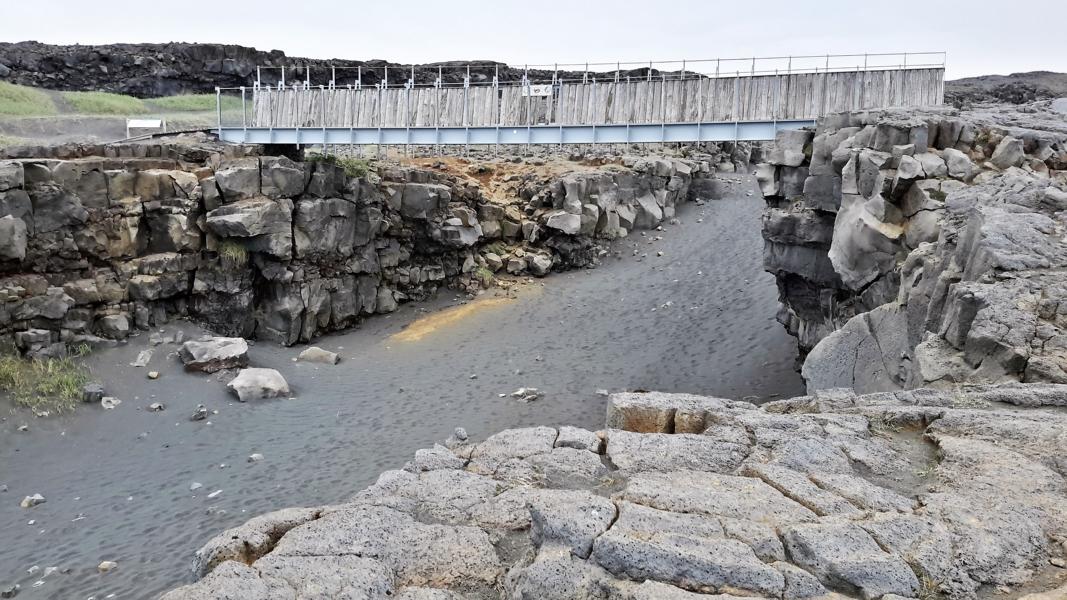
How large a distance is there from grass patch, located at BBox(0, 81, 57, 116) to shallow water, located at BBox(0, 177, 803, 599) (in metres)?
19.5

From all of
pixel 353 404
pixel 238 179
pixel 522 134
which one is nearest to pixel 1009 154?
pixel 522 134

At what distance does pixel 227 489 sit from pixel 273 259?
377 inches

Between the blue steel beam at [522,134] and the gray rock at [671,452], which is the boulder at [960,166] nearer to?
the blue steel beam at [522,134]

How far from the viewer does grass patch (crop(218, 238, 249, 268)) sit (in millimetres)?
18578

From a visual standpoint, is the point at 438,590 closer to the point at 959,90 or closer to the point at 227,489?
the point at 227,489

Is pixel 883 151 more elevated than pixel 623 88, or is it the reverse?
pixel 623 88

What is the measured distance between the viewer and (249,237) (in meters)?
18.8

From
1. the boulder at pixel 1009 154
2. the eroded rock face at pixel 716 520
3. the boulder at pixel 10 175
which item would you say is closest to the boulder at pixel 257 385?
the boulder at pixel 10 175

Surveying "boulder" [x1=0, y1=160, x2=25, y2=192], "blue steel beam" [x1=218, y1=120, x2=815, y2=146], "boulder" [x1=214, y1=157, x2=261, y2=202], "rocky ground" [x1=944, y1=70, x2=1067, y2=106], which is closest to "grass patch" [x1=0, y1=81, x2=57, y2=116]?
"blue steel beam" [x1=218, y1=120, x2=815, y2=146]

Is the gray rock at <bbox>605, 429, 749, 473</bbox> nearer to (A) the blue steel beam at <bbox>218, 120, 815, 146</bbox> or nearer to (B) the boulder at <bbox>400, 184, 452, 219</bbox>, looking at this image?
(A) the blue steel beam at <bbox>218, 120, 815, 146</bbox>

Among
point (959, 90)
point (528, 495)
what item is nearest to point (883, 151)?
point (528, 495)

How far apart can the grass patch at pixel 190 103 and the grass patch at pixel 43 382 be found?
980 inches

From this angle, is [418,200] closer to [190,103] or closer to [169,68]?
[190,103]

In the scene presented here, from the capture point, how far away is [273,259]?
64.0 feet
